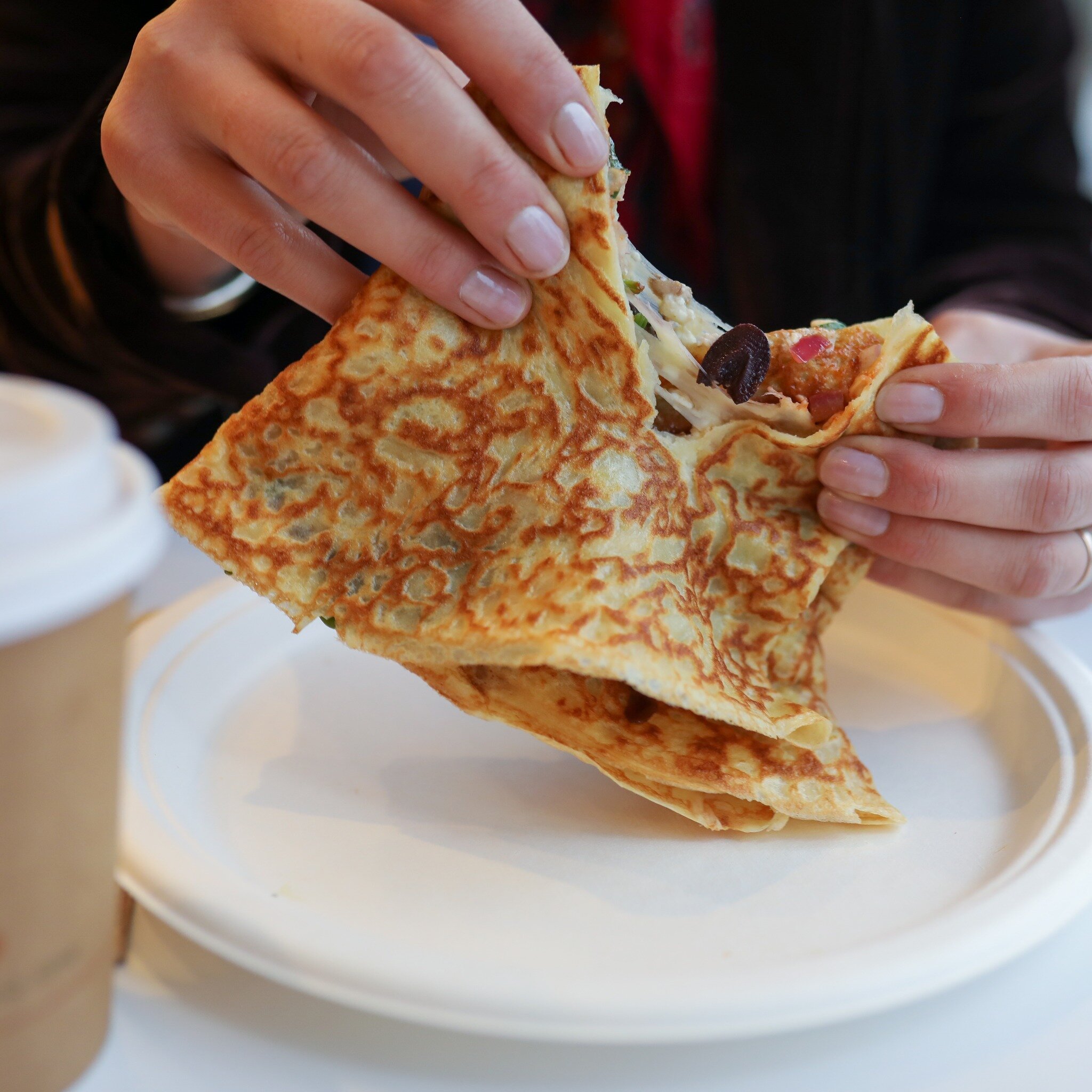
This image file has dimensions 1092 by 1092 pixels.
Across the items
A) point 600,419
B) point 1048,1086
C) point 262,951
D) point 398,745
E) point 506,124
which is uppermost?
point 506,124

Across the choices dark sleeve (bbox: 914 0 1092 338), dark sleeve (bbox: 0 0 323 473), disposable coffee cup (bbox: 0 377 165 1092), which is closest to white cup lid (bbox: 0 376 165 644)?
disposable coffee cup (bbox: 0 377 165 1092)

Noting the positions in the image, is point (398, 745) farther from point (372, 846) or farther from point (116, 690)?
point (116, 690)

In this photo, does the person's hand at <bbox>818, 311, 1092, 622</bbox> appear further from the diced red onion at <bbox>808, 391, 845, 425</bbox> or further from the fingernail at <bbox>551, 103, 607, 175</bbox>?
the fingernail at <bbox>551, 103, 607, 175</bbox>

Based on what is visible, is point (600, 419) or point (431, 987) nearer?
point (431, 987)

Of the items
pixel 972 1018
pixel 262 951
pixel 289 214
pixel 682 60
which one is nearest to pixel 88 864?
pixel 262 951

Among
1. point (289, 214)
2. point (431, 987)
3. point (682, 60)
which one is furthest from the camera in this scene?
point (682, 60)

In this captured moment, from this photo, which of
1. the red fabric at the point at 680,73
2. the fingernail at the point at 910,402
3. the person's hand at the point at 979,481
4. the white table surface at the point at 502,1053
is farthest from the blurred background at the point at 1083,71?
the white table surface at the point at 502,1053

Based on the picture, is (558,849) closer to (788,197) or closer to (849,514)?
(849,514)
